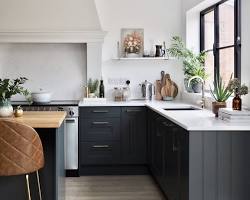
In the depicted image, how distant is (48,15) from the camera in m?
5.70

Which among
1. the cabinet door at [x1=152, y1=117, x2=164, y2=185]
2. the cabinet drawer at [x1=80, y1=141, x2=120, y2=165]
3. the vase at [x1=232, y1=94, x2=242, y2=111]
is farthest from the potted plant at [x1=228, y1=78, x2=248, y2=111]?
the cabinet drawer at [x1=80, y1=141, x2=120, y2=165]

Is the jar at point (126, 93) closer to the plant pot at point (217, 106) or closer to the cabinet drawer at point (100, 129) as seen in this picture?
the cabinet drawer at point (100, 129)

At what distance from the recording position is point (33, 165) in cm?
318

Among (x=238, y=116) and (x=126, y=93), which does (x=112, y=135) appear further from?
(x=238, y=116)

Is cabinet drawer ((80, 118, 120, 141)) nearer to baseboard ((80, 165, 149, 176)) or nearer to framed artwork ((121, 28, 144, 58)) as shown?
baseboard ((80, 165, 149, 176))

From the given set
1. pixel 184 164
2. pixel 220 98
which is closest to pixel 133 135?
pixel 220 98

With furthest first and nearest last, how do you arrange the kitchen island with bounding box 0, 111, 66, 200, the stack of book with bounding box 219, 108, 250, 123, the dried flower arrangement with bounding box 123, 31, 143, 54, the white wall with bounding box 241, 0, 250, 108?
the dried flower arrangement with bounding box 123, 31, 143, 54, the white wall with bounding box 241, 0, 250, 108, the kitchen island with bounding box 0, 111, 66, 200, the stack of book with bounding box 219, 108, 250, 123

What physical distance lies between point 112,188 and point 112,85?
5.89 ft

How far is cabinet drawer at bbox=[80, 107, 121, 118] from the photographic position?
5.57 metres

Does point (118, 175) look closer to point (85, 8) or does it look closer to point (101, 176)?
point (101, 176)

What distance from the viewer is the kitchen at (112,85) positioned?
170 inches

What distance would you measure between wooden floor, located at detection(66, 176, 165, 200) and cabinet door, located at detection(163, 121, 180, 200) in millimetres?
402

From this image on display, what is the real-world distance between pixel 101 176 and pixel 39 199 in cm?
195

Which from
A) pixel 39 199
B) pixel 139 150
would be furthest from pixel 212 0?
pixel 39 199
